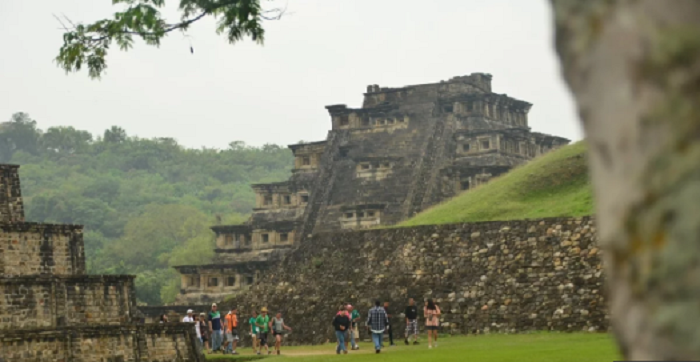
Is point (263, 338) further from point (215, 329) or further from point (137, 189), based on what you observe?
point (137, 189)

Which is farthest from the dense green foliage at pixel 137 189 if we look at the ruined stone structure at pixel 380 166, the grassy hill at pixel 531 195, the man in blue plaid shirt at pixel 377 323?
the man in blue plaid shirt at pixel 377 323

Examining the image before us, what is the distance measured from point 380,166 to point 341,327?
30.2 metres

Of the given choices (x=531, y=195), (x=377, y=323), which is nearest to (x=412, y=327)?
(x=377, y=323)

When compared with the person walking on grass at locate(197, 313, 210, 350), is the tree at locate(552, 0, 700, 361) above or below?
above

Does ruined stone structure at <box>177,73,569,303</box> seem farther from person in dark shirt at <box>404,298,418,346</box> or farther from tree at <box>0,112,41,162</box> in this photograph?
tree at <box>0,112,41,162</box>

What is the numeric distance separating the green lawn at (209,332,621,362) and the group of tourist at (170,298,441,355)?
13.0 inches

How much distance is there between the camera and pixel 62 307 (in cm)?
2822

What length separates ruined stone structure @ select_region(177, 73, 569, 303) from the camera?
5253cm

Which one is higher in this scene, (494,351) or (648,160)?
(648,160)

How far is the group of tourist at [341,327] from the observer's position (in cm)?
2489

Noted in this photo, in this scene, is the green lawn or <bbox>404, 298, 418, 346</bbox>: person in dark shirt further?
<bbox>404, 298, 418, 346</bbox>: person in dark shirt

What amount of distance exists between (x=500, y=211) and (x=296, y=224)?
19.4 m

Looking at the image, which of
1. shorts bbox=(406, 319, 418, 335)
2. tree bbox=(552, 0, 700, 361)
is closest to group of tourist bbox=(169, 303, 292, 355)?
shorts bbox=(406, 319, 418, 335)

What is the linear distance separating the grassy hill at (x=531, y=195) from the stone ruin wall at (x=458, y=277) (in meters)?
3.09
